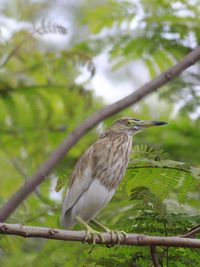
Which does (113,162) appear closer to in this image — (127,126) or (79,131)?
(79,131)

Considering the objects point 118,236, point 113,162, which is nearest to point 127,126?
point 113,162

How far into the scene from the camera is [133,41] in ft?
18.7

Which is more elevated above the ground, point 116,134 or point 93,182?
point 116,134

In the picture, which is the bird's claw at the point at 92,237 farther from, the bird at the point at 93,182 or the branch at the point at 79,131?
the branch at the point at 79,131

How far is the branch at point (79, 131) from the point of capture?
411cm

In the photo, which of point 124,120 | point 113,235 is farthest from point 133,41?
point 113,235

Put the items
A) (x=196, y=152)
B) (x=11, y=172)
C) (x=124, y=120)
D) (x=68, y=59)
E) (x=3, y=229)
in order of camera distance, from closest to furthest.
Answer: (x=3, y=229), (x=124, y=120), (x=68, y=59), (x=196, y=152), (x=11, y=172)

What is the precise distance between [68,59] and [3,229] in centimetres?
Answer: 240

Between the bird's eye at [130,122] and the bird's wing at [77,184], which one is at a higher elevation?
the bird's eye at [130,122]

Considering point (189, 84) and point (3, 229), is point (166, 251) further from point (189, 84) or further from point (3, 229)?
point (189, 84)

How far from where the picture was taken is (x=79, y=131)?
4336 millimetres

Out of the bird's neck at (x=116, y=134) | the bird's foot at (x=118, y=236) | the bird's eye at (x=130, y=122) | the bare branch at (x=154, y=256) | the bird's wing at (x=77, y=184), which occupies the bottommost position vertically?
the bare branch at (x=154, y=256)

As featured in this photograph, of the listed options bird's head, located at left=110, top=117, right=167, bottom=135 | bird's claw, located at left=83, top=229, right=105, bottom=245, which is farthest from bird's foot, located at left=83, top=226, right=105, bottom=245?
bird's head, located at left=110, top=117, right=167, bottom=135

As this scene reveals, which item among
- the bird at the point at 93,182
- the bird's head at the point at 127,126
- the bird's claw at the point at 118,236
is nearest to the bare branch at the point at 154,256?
the bird's claw at the point at 118,236
